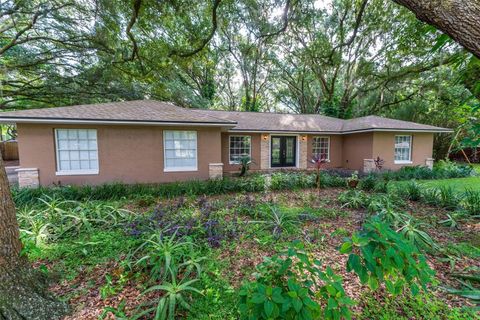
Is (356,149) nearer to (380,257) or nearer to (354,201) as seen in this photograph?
(354,201)

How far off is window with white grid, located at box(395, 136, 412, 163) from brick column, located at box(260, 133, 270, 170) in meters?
7.46

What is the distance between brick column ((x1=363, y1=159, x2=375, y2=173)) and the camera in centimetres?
1174

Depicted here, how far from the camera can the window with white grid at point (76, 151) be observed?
26.3ft

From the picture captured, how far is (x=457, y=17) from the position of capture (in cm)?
202

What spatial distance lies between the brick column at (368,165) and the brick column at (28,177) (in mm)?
15047

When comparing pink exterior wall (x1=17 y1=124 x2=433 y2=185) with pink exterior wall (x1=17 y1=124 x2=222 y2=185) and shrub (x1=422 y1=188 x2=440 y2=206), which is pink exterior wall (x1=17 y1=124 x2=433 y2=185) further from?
shrub (x1=422 y1=188 x2=440 y2=206)

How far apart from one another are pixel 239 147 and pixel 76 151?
7.62 metres

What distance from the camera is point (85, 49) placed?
36.3 ft

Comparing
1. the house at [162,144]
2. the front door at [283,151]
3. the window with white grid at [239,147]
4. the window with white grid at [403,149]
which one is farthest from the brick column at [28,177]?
the window with white grid at [403,149]

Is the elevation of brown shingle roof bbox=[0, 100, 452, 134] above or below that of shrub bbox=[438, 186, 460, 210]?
above

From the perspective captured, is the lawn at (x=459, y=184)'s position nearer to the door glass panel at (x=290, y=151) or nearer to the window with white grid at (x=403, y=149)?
the window with white grid at (x=403, y=149)

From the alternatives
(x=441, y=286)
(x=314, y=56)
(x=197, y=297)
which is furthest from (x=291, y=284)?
(x=314, y=56)

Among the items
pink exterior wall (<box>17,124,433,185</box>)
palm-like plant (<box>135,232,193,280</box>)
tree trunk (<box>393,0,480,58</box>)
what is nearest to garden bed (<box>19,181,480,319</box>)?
palm-like plant (<box>135,232,193,280</box>)

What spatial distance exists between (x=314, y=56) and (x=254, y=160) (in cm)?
1019
